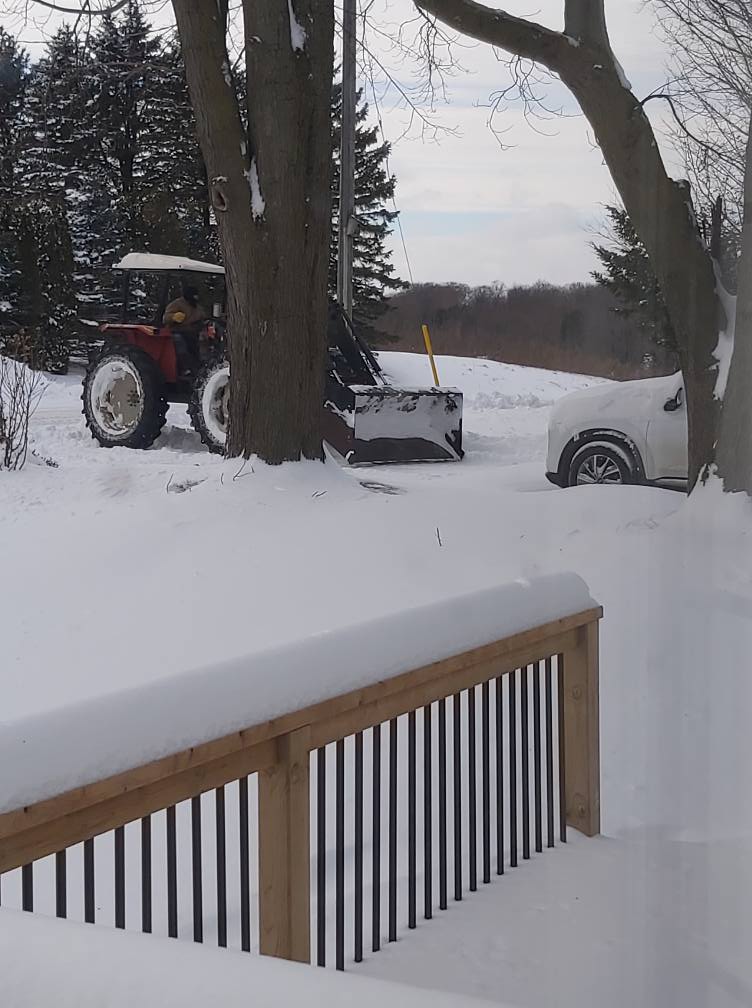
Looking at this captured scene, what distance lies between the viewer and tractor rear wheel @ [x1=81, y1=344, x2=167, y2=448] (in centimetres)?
488

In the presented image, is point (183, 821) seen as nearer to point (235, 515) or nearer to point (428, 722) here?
point (428, 722)

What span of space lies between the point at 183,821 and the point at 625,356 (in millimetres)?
991

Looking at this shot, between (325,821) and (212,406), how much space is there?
11.4ft

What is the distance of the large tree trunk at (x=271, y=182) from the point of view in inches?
126

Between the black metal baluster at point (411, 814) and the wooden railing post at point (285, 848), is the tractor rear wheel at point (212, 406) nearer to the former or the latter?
the black metal baluster at point (411, 814)

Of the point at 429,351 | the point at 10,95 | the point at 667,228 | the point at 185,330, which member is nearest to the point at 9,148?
the point at 10,95

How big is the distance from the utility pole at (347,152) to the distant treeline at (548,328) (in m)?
1.64

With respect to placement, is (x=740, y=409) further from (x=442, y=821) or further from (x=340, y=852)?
(x=340, y=852)

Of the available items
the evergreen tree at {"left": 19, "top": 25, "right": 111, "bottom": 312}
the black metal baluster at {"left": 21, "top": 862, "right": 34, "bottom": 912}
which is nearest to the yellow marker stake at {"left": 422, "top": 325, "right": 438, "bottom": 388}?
the black metal baluster at {"left": 21, "top": 862, "right": 34, "bottom": 912}

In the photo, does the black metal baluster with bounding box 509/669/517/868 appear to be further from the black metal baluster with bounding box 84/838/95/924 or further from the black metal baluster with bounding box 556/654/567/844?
the black metal baluster with bounding box 84/838/95/924

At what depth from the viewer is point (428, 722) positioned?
1.26 metres

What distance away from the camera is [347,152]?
3619 millimetres

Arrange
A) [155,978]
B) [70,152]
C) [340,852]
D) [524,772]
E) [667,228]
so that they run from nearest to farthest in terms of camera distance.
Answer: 1. [155,978]
2. [340,852]
3. [524,772]
4. [667,228]
5. [70,152]

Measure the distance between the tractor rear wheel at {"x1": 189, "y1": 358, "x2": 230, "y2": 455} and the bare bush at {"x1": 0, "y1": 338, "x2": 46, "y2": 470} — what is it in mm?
701
